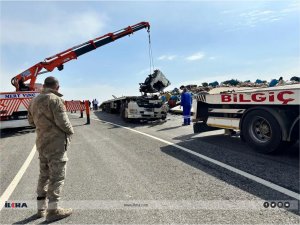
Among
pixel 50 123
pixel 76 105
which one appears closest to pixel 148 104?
pixel 76 105

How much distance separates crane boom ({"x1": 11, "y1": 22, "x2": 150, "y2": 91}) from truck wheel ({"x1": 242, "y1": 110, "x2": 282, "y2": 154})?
12722 mm

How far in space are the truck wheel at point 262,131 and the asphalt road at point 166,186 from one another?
0.69 ft

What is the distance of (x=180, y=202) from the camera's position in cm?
363

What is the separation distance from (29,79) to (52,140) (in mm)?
13267

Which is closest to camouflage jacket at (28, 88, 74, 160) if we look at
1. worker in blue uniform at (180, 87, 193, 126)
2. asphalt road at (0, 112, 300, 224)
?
asphalt road at (0, 112, 300, 224)

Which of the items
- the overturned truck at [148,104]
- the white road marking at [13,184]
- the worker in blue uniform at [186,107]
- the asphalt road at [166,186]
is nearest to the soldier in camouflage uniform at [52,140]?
the asphalt road at [166,186]

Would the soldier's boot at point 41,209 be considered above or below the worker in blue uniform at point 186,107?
below

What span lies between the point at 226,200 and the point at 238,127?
3356 millimetres

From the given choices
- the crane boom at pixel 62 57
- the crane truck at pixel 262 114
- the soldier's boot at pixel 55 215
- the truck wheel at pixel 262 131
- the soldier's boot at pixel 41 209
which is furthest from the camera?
the crane boom at pixel 62 57

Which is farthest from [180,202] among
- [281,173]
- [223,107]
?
[223,107]

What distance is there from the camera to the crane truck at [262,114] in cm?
532

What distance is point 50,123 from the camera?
3.53m

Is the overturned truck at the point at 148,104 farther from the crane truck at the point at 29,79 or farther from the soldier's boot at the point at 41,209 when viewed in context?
the soldier's boot at the point at 41,209

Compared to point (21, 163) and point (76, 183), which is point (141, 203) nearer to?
point (76, 183)
